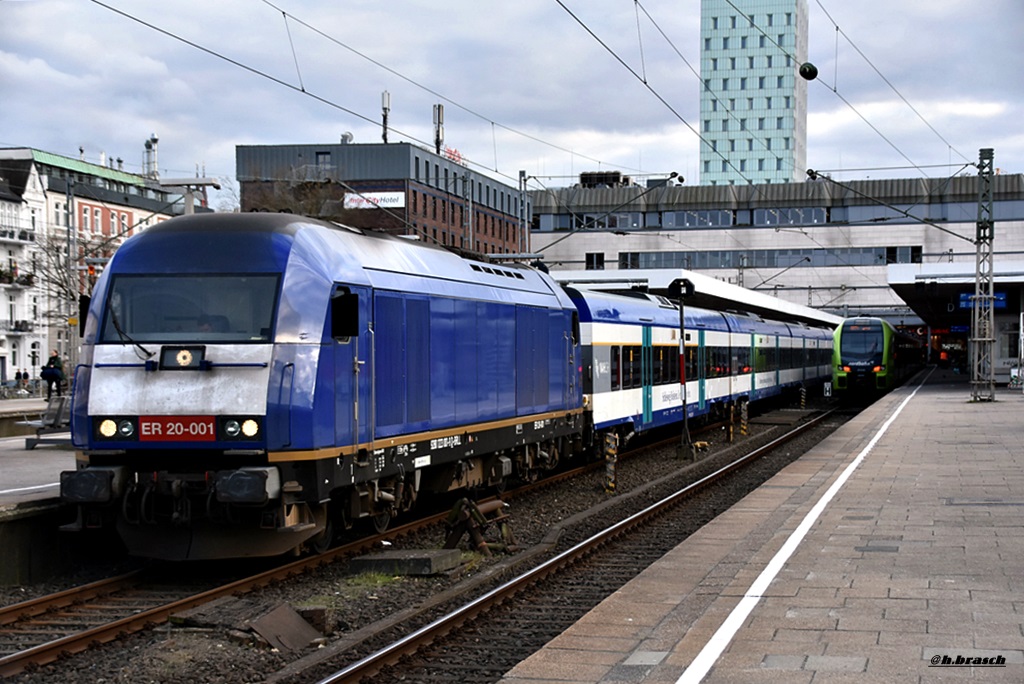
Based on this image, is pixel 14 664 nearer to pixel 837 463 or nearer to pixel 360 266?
pixel 360 266

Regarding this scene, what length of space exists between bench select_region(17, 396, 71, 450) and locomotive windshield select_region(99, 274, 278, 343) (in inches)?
365

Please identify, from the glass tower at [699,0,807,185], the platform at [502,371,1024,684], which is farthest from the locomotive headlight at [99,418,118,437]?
the glass tower at [699,0,807,185]

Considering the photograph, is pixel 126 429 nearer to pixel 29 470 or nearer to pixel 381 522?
pixel 381 522

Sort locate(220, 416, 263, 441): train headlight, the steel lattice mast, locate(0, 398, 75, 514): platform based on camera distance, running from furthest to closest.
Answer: the steel lattice mast < locate(0, 398, 75, 514): platform < locate(220, 416, 263, 441): train headlight

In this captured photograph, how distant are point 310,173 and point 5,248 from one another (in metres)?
18.3

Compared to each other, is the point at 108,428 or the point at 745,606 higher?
the point at 108,428

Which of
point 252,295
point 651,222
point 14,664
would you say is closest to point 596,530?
point 252,295

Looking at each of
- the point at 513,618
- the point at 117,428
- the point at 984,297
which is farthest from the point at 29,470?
the point at 984,297

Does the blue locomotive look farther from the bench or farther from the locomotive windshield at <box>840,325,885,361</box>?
the locomotive windshield at <box>840,325,885,361</box>

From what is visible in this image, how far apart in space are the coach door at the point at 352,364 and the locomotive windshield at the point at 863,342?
127ft

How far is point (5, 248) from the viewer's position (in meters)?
71.0

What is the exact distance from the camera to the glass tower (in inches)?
5389

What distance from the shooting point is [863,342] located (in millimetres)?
48281

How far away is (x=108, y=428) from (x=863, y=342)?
134 feet
